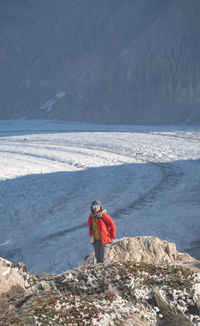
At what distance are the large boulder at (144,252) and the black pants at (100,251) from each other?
259 mm

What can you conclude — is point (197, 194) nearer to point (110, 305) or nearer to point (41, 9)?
point (110, 305)

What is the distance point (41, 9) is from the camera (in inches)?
3159

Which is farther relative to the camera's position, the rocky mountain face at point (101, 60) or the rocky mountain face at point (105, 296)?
the rocky mountain face at point (101, 60)

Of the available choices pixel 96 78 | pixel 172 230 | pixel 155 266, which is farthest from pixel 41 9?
pixel 155 266

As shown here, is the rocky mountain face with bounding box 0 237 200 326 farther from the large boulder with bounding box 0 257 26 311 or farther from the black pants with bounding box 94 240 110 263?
the black pants with bounding box 94 240 110 263

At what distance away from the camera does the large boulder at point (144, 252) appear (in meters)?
7.27

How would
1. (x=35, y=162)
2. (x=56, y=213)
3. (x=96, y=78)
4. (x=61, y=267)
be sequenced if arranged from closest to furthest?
(x=61, y=267), (x=56, y=213), (x=35, y=162), (x=96, y=78)

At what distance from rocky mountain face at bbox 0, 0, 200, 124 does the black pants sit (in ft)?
122

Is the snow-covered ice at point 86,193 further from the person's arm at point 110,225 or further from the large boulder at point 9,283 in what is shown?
the large boulder at point 9,283

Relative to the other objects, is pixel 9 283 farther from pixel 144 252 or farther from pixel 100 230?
pixel 144 252

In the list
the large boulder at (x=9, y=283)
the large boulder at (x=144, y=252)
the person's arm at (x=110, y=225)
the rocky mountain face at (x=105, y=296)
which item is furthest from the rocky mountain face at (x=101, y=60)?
the large boulder at (x=9, y=283)

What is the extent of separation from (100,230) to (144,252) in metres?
1.25

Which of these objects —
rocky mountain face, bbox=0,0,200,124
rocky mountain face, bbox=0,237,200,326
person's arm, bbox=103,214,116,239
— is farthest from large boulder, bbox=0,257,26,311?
rocky mountain face, bbox=0,0,200,124

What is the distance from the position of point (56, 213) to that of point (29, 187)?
4.15 m
